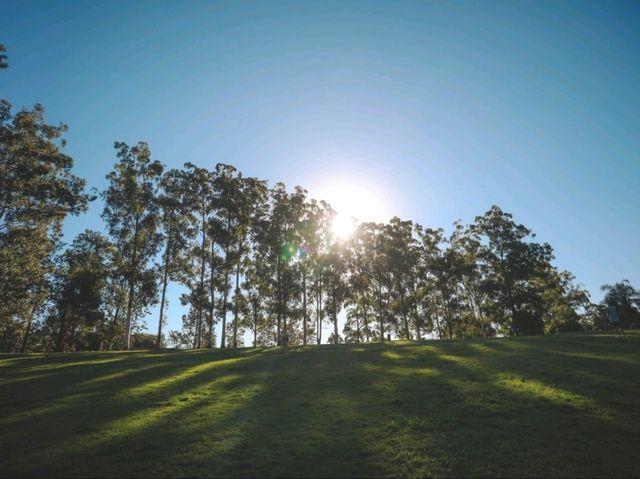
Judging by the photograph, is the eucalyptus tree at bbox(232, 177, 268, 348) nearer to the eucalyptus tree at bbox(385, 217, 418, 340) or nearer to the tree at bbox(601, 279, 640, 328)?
the eucalyptus tree at bbox(385, 217, 418, 340)

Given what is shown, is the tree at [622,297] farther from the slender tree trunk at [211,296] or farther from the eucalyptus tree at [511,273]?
the slender tree trunk at [211,296]

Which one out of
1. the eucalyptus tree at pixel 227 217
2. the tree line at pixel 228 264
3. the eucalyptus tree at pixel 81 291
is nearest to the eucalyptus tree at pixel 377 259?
the tree line at pixel 228 264

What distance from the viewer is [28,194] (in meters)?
39.0

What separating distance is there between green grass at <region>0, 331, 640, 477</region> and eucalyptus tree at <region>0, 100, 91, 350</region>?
17.1 metres

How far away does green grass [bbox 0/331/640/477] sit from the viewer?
1219 centimetres

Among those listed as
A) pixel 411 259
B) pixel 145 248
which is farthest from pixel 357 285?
pixel 145 248

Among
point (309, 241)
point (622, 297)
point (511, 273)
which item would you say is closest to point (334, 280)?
point (309, 241)

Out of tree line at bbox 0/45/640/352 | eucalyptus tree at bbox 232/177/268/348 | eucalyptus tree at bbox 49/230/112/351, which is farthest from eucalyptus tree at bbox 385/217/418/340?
eucalyptus tree at bbox 49/230/112/351

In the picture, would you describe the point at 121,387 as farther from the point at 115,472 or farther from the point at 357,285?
the point at 357,285

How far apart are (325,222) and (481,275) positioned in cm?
3507

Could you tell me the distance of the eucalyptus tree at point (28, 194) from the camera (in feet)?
124

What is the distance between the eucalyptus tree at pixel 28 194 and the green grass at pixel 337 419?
17125 mm

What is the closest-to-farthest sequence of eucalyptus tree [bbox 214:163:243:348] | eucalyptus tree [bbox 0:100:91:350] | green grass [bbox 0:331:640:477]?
green grass [bbox 0:331:640:477] → eucalyptus tree [bbox 0:100:91:350] → eucalyptus tree [bbox 214:163:243:348]

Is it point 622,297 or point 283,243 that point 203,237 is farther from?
point 622,297
